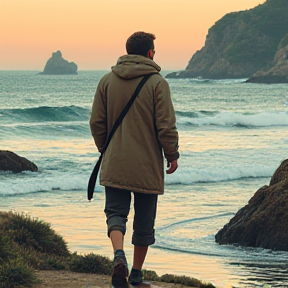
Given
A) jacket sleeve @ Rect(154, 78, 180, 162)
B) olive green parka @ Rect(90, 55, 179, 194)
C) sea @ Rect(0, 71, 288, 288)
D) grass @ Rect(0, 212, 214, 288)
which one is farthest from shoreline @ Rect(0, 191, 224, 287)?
jacket sleeve @ Rect(154, 78, 180, 162)

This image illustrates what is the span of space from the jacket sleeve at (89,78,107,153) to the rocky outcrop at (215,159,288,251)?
13.5 feet

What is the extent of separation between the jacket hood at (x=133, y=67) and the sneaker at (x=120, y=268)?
1.21 m

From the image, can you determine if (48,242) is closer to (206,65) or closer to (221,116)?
(221,116)

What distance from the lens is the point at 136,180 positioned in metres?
5.43

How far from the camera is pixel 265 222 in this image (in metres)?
9.37

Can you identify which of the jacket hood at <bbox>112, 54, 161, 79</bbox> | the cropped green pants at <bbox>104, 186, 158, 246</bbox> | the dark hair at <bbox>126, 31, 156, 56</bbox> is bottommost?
the cropped green pants at <bbox>104, 186, 158, 246</bbox>

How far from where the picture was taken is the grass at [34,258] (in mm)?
5918

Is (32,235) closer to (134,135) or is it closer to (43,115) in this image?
(134,135)

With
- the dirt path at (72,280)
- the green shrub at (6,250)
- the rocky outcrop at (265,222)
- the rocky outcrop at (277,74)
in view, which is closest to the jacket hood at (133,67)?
the dirt path at (72,280)

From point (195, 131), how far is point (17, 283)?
2997cm

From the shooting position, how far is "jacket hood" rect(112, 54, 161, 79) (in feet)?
17.8

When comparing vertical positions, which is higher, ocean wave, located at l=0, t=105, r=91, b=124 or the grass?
the grass

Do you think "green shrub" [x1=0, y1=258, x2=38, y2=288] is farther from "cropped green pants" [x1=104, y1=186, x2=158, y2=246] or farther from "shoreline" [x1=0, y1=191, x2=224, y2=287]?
"shoreline" [x1=0, y1=191, x2=224, y2=287]

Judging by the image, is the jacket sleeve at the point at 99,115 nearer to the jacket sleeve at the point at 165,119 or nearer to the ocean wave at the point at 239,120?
the jacket sleeve at the point at 165,119
